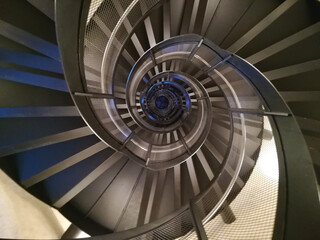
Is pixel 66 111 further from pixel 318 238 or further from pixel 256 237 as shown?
pixel 318 238

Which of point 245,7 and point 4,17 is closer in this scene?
point 4,17

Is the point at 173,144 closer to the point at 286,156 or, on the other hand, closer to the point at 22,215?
the point at 22,215

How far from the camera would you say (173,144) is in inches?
226

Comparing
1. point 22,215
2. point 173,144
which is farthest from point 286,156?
point 22,215

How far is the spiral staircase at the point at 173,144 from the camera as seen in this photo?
1983mm

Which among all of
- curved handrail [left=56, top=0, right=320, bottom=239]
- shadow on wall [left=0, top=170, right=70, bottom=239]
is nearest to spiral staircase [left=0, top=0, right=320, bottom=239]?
curved handrail [left=56, top=0, right=320, bottom=239]

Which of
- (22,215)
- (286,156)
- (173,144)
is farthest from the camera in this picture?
(173,144)

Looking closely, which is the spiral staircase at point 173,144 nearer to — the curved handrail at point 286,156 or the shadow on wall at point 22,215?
the curved handrail at point 286,156

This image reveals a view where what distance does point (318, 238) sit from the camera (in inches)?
59.3

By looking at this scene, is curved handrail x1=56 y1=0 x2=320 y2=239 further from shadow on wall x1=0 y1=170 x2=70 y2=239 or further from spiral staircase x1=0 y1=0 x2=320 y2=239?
shadow on wall x1=0 y1=170 x2=70 y2=239

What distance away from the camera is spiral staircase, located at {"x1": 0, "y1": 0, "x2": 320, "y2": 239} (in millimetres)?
1983

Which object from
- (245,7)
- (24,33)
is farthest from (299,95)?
(24,33)

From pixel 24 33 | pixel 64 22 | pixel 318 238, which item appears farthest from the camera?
pixel 24 33

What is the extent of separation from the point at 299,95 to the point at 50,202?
16.7 feet
